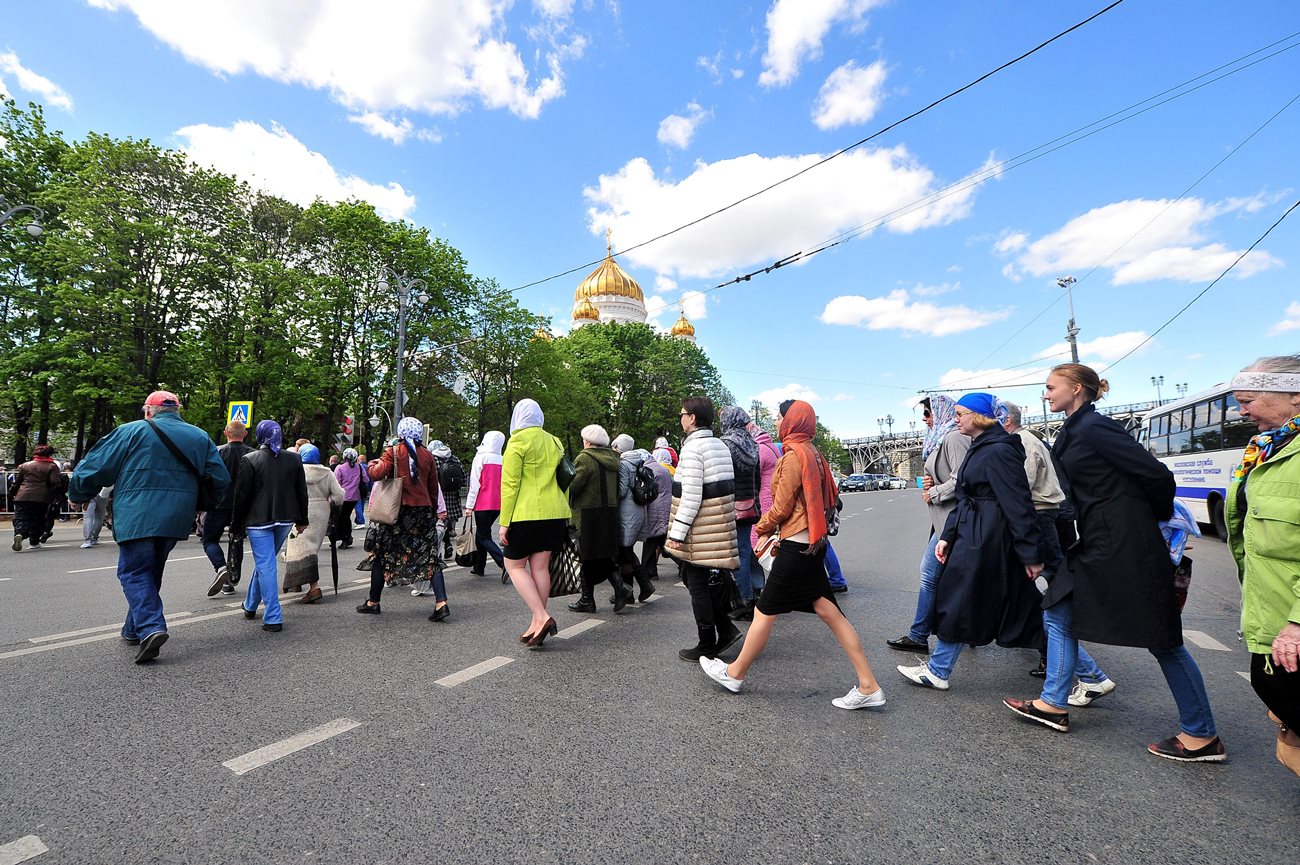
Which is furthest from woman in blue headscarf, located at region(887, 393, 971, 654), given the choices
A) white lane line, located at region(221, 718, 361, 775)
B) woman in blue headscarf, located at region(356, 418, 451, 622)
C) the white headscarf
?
woman in blue headscarf, located at region(356, 418, 451, 622)

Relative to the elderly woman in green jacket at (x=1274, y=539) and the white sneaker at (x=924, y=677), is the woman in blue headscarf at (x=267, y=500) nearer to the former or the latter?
the white sneaker at (x=924, y=677)

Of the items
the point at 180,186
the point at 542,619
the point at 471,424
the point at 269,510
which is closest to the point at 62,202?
the point at 180,186

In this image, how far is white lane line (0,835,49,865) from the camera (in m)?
2.21

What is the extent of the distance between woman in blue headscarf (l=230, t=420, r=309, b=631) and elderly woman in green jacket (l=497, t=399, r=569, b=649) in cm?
231

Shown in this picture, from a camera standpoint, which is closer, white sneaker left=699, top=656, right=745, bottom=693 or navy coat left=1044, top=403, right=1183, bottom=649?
navy coat left=1044, top=403, right=1183, bottom=649

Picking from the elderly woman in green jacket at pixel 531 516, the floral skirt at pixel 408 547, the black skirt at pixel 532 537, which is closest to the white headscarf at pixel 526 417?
the elderly woman in green jacket at pixel 531 516

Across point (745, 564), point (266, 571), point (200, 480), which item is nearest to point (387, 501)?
point (266, 571)

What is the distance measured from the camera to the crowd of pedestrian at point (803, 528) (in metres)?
2.86

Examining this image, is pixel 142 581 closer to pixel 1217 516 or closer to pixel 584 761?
pixel 584 761

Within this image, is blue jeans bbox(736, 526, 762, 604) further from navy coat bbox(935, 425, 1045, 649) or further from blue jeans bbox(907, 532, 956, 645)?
navy coat bbox(935, 425, 1045, 649)

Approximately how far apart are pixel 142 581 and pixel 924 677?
5448 mm

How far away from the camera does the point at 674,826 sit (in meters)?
2.47

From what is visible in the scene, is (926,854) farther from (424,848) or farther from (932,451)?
(932,451)

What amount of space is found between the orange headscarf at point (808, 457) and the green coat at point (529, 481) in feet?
6.57
